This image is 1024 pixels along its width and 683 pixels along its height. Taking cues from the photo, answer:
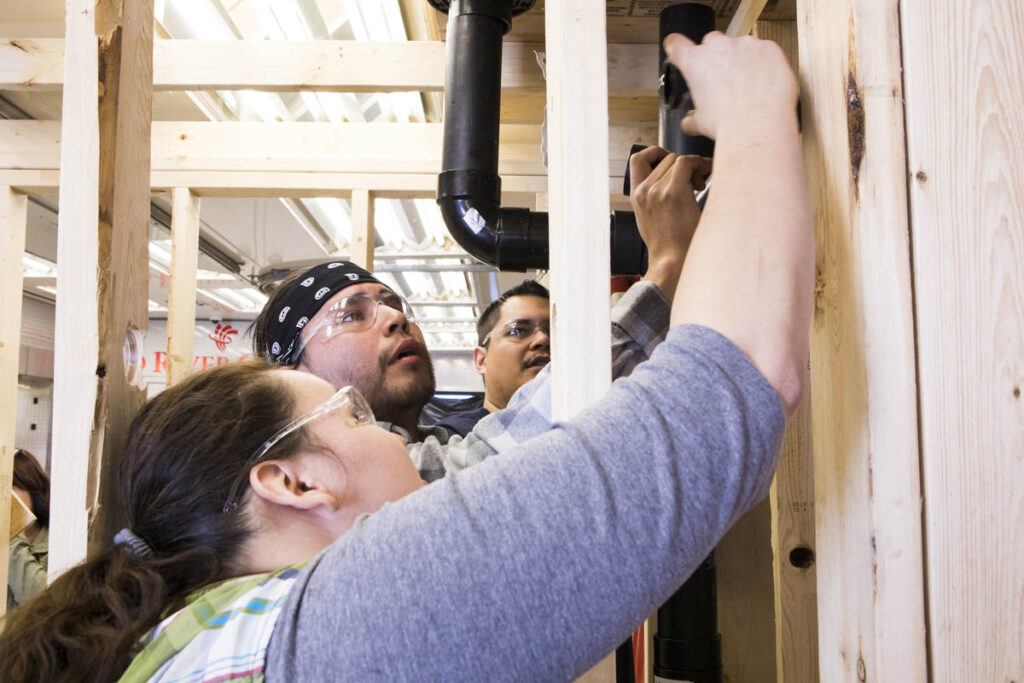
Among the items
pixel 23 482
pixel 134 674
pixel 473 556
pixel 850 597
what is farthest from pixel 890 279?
pixel 23 482

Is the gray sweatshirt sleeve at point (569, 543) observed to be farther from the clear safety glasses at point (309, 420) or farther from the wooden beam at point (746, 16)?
the wooden beam at point (746, 16)

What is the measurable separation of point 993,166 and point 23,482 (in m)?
4.15

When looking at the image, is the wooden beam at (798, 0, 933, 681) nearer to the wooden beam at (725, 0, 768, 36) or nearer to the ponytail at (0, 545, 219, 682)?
the ponytail at (0, 545, 219, 682)

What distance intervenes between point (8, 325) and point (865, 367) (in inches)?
119

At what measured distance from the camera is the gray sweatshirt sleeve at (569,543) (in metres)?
0.59

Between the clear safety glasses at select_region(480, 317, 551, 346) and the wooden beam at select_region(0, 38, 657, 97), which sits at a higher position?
the wooden beam at select_region(0, 38, 657, 97)

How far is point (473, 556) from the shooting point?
0.61m

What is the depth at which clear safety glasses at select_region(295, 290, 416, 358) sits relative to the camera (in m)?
1.91

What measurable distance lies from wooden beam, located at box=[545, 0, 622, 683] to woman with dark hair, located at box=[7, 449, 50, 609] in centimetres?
295

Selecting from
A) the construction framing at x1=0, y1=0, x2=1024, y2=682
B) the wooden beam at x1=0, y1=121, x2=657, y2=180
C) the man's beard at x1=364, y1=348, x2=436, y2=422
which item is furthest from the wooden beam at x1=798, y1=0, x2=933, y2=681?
the wooden beam at x1=0, y1=121, x2=657, y2=180

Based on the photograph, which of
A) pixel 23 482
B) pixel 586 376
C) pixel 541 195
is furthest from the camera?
pixel 23 482

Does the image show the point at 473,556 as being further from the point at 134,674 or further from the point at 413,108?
the point at 413,108

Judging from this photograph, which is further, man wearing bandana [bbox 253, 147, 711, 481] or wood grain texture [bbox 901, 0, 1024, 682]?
man wearing bandana [bbox 253, 147, 711, 481]

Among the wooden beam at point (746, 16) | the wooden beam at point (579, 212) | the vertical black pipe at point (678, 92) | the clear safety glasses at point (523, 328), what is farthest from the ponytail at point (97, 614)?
the clear safety glasses at point (523, 328)
